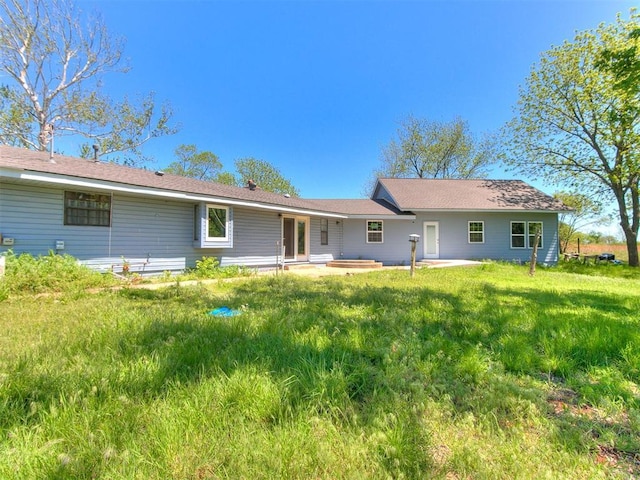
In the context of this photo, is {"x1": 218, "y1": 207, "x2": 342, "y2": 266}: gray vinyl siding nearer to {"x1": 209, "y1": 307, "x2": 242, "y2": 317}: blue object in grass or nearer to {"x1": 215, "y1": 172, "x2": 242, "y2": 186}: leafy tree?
{"x1": 209, "y1": 307, "x2": 242, "y2": 317}: blue object in grass

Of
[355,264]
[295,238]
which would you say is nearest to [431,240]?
[355,264]

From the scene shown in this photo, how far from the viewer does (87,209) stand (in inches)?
315

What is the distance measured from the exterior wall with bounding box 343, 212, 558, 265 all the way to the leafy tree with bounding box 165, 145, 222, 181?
73.2 ft

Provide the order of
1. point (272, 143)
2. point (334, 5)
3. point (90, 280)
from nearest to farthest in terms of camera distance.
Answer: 1. point (90, 280)
2. point (334, 5)
3. point (272, 143)

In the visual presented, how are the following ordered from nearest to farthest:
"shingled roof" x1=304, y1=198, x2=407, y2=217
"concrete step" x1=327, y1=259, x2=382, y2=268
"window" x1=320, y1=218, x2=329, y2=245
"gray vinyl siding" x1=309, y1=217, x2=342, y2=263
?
"concrete step" x1=327, y1=259, x2=382, y2=268, "gray vinyl siding" x1=309, y1=217, x2=342, y2=263, "window" x1=320, y1=218, x2=329, y2=245, "shingled roof" x1=304, y1=198, x2=407, y2=217

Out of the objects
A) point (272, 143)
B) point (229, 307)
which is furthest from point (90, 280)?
point (272, 143)

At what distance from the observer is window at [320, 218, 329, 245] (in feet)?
50.5

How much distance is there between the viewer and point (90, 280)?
22.2 feet

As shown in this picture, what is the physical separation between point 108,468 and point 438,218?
17239mm

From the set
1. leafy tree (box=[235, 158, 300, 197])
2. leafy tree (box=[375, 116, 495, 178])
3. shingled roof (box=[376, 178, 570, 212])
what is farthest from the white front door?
leafy tree (box=[235, 158, 300, 197])

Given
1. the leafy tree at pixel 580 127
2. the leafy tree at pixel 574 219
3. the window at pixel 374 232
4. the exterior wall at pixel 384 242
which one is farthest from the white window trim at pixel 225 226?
the leafy tree at pixel 574 219

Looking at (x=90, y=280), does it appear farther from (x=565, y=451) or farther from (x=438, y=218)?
(x=438, y=218)

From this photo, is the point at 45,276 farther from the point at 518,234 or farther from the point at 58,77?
the point at 518,234

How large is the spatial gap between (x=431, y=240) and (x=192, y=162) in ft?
88.3
